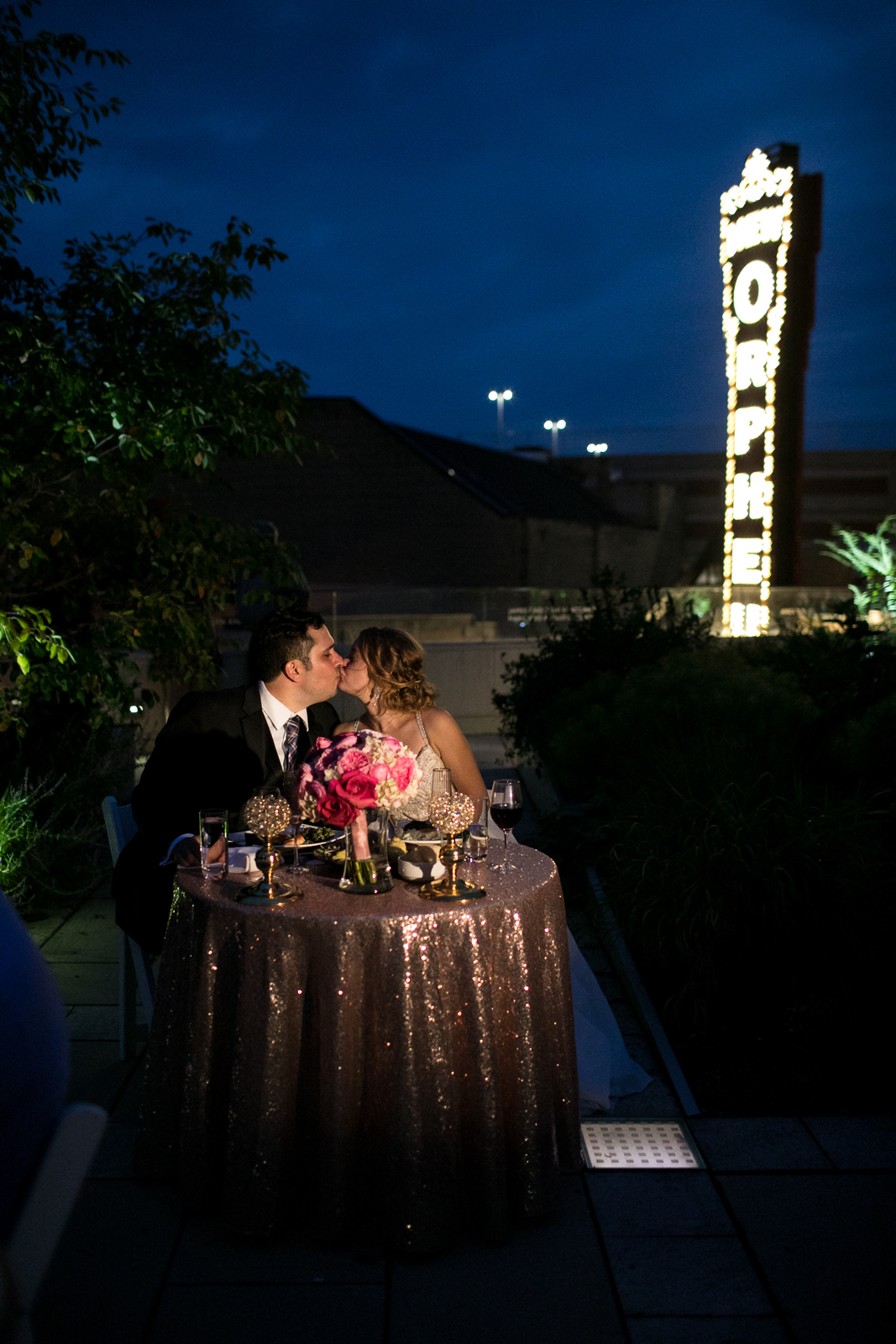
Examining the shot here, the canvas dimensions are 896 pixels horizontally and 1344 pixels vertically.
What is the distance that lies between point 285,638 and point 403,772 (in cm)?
108

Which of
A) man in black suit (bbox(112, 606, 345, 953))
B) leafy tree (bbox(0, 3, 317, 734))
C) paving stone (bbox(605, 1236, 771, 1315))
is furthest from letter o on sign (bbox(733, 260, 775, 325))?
paving stone (bbox(605, 1236, 771, 1315))

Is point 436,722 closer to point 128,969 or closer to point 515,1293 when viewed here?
point 128,969

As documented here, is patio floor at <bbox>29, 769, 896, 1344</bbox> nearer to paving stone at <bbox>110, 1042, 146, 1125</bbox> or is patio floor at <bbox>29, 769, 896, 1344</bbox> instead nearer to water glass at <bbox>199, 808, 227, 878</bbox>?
paving stone at <bbox>110, 1042, 146, 1125</bbox>

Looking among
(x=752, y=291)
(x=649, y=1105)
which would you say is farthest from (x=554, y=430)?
(x=649, y=1105)

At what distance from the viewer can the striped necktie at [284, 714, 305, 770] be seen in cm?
388

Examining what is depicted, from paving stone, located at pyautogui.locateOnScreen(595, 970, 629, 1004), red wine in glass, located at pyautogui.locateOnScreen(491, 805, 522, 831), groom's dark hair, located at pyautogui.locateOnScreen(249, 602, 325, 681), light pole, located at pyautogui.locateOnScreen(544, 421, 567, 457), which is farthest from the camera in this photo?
light pole, located at pyautogui.locateOnScreen(544, 421, 567, 457)

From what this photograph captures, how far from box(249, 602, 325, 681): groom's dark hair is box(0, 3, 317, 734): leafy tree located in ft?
4.40

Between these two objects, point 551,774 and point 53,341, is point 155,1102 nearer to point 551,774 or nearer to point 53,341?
point 53,341

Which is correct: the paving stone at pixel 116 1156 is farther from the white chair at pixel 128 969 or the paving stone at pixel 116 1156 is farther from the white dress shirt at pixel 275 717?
the white dress shirt at pixel 275 717

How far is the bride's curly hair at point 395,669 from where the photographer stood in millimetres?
3955

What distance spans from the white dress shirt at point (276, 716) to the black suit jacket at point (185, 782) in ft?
0.06

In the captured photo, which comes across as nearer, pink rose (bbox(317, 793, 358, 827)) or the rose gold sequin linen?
the rose gold sequin linen

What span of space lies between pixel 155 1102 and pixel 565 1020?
4.17 ft

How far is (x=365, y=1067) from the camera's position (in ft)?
8.80
